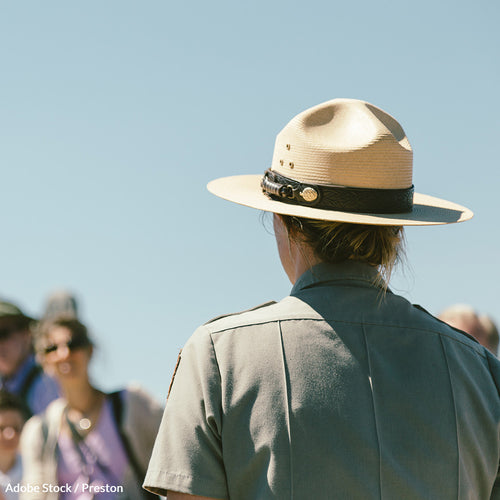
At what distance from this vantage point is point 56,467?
4.17 m

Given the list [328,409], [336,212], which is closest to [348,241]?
[336,212]

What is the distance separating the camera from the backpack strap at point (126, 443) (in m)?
4.07

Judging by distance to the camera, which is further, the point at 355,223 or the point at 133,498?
the point at 133,498

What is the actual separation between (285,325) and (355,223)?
252 millimetres

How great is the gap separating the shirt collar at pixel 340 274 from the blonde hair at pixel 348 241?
0.01 meters

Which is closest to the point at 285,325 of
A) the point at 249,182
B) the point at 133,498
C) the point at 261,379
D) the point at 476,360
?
the point at 261,379

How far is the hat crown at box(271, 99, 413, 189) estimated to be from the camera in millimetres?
1736

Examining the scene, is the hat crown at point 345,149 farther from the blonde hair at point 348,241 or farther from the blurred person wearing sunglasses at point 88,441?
the blurred person wearing sunglasses at point 88,441

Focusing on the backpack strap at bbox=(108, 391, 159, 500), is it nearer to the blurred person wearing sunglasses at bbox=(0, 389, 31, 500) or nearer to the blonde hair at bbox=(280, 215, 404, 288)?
the blurred person wearing sunglasses at bbox=(0, 389, 31, 500)

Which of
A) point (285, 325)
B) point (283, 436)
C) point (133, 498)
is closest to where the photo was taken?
point (283, 436)

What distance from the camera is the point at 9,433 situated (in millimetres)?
4902

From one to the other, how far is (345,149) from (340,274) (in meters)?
0.28

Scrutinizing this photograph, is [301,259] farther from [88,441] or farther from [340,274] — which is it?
[88,441]

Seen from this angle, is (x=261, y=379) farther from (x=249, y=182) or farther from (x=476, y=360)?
(x=249, y=182)
